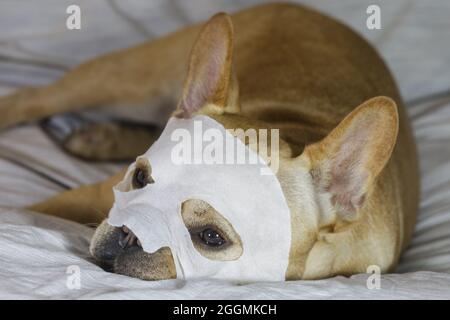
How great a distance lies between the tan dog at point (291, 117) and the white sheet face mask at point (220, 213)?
0.07ft

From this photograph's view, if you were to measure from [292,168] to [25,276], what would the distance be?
0.58 m

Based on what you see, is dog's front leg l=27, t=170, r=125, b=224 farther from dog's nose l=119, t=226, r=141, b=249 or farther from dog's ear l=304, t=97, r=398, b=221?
dog's ear l=304, t=97, r=398, b=221

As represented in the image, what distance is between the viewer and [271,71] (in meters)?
2.39

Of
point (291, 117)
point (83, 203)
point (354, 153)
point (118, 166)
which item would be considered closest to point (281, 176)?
point (354, 153)

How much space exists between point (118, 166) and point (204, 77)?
841mm

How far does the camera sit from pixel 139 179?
1.72 meters

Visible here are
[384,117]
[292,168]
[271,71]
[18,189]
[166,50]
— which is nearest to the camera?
[384,117]

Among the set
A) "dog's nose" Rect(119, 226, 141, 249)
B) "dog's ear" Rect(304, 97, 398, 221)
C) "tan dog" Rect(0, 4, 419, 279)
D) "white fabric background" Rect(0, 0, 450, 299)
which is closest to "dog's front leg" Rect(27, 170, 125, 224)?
"tan dog" Rect(0, 4, 419, 279)

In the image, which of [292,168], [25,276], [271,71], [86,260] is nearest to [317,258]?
[292,168]

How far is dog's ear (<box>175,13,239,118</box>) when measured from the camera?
1771 millimetres

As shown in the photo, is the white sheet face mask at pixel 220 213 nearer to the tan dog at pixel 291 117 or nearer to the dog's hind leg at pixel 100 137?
A: the tan dog at pixel 291 117

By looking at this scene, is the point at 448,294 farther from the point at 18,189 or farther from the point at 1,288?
the point at 18,189

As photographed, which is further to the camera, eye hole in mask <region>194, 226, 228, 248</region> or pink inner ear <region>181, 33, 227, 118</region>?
pink inner ear <region>181, 33, 227, 118</region>

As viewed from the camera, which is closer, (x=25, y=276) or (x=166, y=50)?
(x=25, y=276)
